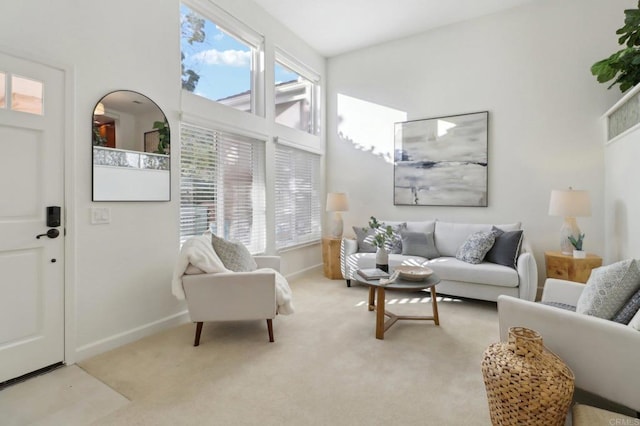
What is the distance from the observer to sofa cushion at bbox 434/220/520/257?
393 centimetres

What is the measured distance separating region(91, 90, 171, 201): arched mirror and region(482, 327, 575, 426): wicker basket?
2.77 metres

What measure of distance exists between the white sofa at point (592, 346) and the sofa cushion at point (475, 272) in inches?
63.5

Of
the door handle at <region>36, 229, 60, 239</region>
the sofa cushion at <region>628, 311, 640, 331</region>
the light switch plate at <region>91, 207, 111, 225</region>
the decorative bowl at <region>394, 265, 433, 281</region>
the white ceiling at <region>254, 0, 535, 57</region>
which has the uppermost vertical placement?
the white ceiling at <region>254, 0, 535, 57</region>

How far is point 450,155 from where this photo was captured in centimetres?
438

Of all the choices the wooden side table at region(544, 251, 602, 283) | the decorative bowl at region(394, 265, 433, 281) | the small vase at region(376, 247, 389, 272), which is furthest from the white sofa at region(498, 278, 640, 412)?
the wooden side table at region(544, 251, 602, 283)

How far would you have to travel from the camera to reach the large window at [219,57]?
3219 mm

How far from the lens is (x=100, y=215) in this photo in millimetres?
2422

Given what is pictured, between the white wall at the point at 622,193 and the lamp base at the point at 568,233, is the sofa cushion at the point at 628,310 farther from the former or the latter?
the lamp base at the point at 568,233

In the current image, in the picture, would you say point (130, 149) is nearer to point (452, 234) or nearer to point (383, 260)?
point (383, 260)

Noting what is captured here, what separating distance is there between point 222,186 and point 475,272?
2895mm

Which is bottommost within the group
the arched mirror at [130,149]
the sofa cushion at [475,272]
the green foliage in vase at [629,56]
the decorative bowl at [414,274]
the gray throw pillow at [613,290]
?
the sofa cushion at [475,272]

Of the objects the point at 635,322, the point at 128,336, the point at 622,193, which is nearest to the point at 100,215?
the point at 128,336

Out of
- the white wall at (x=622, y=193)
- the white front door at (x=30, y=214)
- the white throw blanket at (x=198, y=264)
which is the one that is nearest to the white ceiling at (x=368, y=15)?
the white wall at (x=622, y=193)

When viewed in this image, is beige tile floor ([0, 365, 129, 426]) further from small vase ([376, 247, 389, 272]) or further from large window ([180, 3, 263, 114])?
large window ([180, 3, 263, 114])
